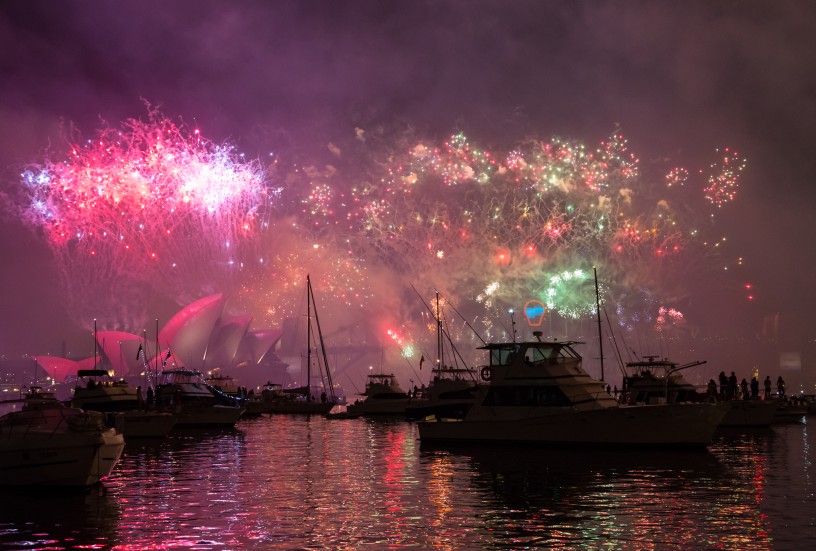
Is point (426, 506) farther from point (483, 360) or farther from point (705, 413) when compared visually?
point (483, 360)

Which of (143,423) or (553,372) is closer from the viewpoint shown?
(553,372)

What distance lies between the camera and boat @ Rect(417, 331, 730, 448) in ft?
102

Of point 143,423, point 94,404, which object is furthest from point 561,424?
point 94,404

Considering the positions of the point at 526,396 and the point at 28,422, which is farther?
the point at 526,396

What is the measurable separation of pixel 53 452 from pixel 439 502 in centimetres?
1025

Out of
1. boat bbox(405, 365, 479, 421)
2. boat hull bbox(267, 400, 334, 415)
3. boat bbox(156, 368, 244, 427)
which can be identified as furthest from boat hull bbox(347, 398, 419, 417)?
boat bbox(156, 368, 244, 427)

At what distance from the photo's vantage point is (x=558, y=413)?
32.0 meters

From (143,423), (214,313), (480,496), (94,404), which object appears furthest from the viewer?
(214,313)

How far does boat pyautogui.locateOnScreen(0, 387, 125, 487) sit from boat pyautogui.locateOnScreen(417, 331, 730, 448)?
16.0 meters

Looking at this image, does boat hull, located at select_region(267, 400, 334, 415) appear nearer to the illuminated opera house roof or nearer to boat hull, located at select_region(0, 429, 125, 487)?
the illuminated opera house roof

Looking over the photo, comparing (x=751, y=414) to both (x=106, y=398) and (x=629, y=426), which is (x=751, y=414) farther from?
(x=106, y=398)

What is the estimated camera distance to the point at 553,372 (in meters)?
32.7

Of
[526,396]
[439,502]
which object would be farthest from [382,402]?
[439,502]

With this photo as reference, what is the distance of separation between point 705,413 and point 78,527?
74.5ft
